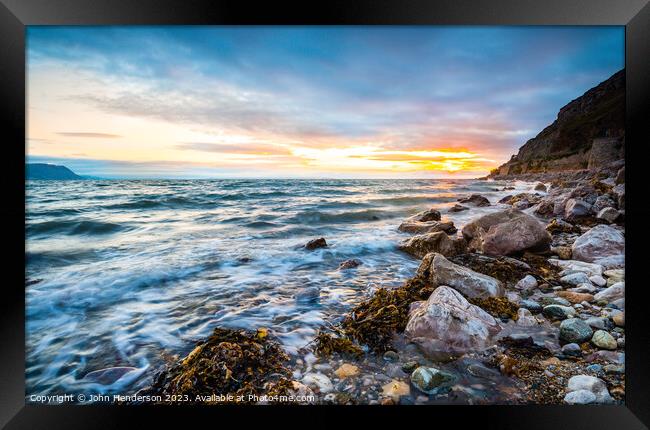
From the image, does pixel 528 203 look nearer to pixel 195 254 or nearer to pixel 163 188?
pixel 195 254

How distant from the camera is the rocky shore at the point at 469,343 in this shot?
1.83m

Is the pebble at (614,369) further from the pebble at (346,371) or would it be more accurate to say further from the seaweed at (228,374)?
the seaweed at (228,374)

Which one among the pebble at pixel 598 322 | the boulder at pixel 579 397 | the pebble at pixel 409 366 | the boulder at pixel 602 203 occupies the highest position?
the boulder at pixel 602 203

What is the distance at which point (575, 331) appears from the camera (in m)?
1.96

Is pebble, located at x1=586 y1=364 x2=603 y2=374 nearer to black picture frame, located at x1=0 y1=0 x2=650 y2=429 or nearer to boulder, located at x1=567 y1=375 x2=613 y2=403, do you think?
boulder, located at x1=567 y1=375 x2=613 y2=403

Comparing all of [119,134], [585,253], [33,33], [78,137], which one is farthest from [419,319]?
[33,33]

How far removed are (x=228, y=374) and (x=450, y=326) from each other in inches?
59.9

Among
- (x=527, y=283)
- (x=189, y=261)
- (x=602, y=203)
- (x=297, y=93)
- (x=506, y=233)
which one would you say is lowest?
(x=527, y=283)

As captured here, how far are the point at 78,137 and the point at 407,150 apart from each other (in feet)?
8.98

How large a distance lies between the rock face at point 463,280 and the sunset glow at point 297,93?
93cm

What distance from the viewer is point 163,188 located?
9.11ft
